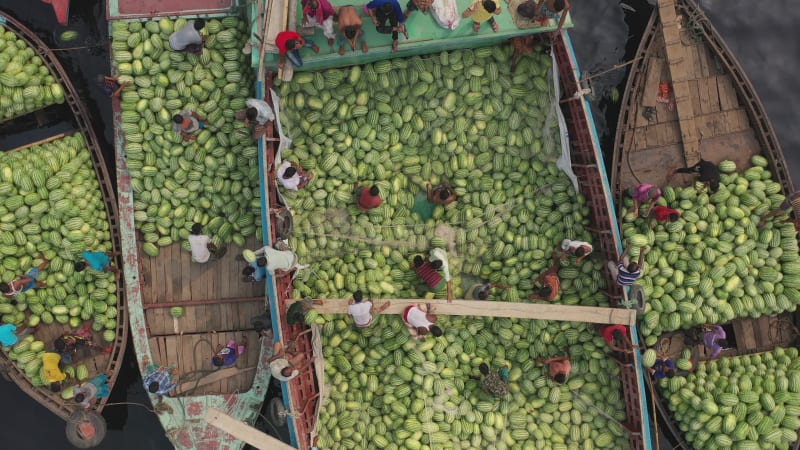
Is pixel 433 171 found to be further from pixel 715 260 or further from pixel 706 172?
pixel 715 260

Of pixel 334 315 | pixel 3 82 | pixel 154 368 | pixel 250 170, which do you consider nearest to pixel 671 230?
pixel 334 315

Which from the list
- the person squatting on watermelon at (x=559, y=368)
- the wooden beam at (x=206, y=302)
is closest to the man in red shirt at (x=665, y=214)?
the person squatting on watermelon at (x=559, y=368)

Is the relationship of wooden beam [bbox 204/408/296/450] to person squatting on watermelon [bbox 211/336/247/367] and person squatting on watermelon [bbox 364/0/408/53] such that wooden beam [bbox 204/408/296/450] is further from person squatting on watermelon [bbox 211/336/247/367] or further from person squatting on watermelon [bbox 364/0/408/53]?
person squatting on watermelon [bbox 364/0/408/53]

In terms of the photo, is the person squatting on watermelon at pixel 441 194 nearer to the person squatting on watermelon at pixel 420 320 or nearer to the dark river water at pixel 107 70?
the person squatting on watermelon at pixel 420 320

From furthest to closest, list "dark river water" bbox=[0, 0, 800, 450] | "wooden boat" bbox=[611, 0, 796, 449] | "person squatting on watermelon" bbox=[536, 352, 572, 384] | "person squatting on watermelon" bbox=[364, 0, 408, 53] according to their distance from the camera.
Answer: "dark river water" bbox=[0, 0, 800, 450] → "wooden boat" bbox=[611, 0, 796, 449] → "person squatting on watermelon" bbox=[536, 352, 572, 384] → "person squatting on watermelon" bbox=[364, 0, 408, 53]

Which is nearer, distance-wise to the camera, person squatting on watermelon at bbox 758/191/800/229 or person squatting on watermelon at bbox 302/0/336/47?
person squatting on watermelon at bbox 302/0/336/47

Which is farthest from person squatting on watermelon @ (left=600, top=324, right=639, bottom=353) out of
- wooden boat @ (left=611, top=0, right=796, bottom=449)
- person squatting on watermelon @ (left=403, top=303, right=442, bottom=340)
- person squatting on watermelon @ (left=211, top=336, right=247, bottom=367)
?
person squatting on watermelon @ (left=211, top=336, right=247, bottom=367)

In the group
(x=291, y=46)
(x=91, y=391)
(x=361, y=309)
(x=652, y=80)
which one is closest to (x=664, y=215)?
(x=652, y=80)

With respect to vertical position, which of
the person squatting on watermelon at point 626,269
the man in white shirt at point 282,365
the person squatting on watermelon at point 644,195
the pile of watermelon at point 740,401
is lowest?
the pile of watermelon at point 740,401
